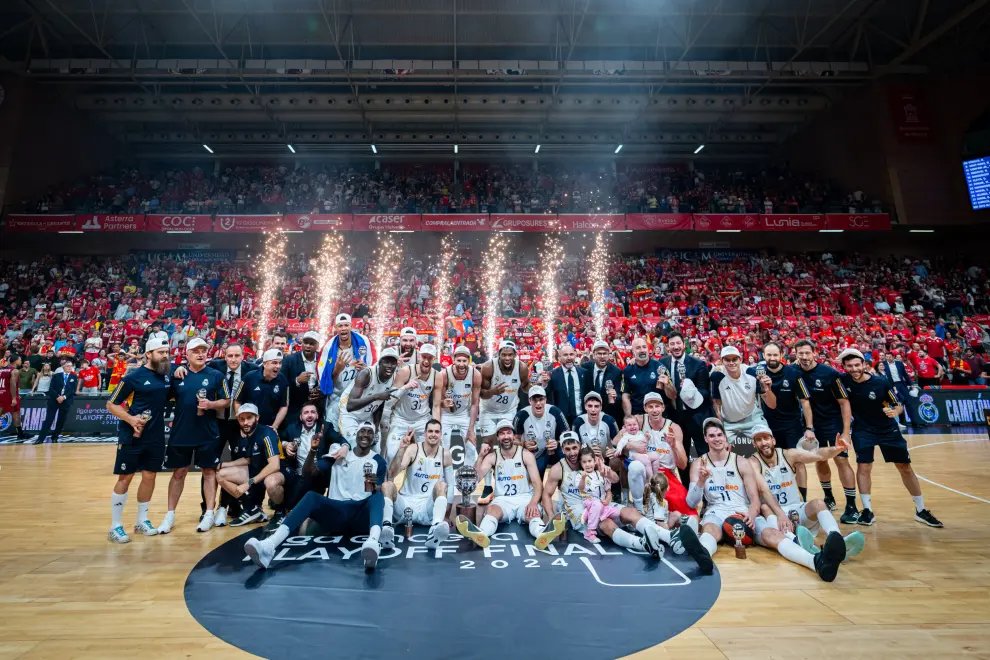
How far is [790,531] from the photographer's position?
469 cm

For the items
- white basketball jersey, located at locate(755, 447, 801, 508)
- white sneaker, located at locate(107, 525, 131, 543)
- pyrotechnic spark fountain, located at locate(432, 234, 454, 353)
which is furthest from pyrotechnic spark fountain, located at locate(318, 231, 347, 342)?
white basketball jersey, located at locate(755, 447, 801, 508)

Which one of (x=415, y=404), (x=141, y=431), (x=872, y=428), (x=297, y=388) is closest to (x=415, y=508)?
(x=415, y=404)

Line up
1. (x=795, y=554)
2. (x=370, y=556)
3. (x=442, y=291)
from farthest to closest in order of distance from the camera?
(x=442, y=291) → (x=795, y=554) → (x=370, y=556)

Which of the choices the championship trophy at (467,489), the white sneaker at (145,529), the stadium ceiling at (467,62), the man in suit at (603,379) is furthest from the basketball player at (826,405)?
the stadium ceiling at (467,62)

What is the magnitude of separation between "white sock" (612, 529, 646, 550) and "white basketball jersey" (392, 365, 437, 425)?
→ 2709mm

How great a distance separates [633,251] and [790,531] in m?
22.4

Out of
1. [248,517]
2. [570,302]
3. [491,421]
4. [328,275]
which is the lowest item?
[248,517]

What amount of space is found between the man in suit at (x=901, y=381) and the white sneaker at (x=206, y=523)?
1385cm

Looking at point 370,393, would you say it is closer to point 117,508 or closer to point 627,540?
point 117,508

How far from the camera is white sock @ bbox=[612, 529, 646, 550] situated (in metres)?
4.62

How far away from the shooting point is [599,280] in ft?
76.3

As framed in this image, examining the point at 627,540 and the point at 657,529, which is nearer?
the point at 657,529

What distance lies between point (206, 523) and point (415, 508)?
8.00 feet

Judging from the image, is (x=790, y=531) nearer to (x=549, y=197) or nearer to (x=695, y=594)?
(x=695, y=594)
